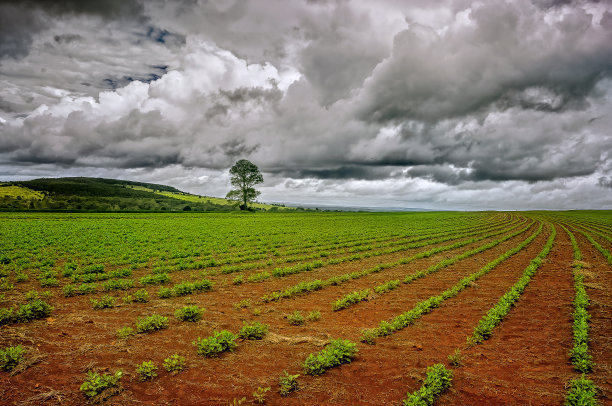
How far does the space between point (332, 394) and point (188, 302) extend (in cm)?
843

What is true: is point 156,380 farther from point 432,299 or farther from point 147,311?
point 432,299

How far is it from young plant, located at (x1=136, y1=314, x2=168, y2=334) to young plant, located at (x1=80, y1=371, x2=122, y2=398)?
2658 millimetres

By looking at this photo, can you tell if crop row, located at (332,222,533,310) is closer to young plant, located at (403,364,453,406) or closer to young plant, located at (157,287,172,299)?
young plant, located at (403,364,453,406)

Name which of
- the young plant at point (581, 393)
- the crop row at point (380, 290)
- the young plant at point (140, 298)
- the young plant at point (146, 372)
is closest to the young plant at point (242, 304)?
the crop row at point (380, 290)

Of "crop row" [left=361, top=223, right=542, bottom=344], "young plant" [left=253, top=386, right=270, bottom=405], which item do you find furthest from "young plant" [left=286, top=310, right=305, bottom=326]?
"young plant" [left=253, top=386, right=270, bottom=405]

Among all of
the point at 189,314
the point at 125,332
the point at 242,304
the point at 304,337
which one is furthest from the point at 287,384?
the point at 242,304

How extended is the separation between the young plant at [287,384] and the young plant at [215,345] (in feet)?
6.88

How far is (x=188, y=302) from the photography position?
12789 millimetres

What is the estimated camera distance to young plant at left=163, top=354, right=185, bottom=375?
7.08 meters

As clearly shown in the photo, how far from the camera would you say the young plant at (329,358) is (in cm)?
719

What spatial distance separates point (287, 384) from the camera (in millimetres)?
Result: 6535

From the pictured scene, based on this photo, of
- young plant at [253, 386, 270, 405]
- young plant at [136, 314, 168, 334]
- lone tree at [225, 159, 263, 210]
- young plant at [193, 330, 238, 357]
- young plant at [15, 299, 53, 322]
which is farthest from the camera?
lone tree at [225, 159, 263, 210]

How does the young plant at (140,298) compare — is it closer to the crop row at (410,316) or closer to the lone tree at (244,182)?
the crop row at (410,316)

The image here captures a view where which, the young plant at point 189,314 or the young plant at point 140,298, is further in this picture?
the young plant at point 140,298
